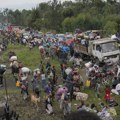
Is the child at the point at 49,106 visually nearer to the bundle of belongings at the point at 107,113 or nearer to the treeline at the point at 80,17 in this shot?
the bundle of belongings at the point at 107,113

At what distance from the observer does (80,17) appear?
200 feet

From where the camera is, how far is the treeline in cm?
5897

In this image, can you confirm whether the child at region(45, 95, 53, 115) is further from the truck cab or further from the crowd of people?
the truck cab

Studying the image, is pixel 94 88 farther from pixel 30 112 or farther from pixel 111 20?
pixel 111 20

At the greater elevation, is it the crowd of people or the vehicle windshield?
the vehicle windshield

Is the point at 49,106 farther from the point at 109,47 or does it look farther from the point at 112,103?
the point at 109,47

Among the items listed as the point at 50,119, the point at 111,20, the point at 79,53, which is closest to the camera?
the point at 50,119

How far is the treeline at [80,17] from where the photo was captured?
2322 inches

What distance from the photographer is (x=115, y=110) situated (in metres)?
16.0

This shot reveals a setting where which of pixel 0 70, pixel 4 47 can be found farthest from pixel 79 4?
pixel 0 70

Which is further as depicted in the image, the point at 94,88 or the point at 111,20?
the point at 111,20

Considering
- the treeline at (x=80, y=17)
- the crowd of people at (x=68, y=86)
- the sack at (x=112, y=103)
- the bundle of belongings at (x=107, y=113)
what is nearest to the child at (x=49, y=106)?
the crowd of people at (x=68, y=86)

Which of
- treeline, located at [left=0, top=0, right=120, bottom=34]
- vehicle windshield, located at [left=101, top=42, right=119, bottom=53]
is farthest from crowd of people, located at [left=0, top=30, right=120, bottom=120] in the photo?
treeline, located at [left=0, top=0, right=120, bottom=34]

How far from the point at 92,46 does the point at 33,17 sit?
2061 inches
